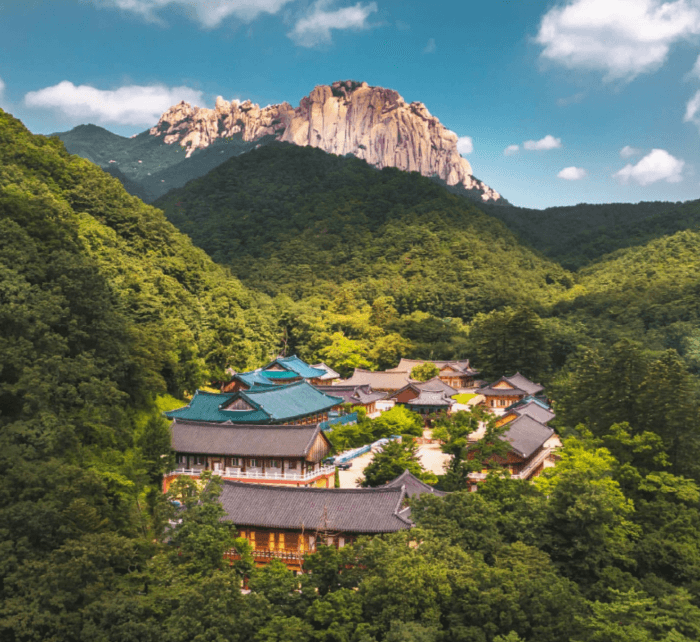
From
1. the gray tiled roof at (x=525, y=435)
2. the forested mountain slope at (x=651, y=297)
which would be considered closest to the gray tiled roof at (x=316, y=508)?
the gray tiled roof at (x=525, y=435)

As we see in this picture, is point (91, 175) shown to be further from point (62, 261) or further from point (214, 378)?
point (62, 261)

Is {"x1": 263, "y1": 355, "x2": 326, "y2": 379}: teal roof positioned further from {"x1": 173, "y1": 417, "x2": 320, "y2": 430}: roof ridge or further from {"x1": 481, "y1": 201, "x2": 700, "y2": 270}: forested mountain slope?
{"x1": 481, "y1": 201, "x2": 700, "y2": 270}: forested mountain slope

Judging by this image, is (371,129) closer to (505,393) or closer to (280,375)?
(505,393)

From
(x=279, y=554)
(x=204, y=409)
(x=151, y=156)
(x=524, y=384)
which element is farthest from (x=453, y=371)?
(x=151, y=156)

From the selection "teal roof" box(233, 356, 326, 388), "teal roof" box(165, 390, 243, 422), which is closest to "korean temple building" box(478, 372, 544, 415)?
"teal roof" box(233, 356, 326, 388)

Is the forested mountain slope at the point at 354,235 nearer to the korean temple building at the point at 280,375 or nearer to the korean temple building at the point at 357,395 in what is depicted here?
the korean temple building at the point at 280,375
